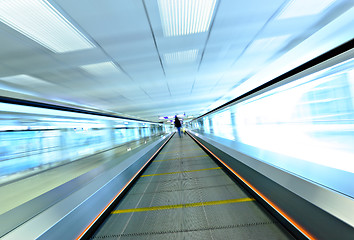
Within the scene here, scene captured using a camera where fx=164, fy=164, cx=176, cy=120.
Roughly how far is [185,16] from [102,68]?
2578 mm

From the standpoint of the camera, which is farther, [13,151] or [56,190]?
[13,151]

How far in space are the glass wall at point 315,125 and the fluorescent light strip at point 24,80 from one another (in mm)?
5704

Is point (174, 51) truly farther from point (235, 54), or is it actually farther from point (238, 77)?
point (238, 77)

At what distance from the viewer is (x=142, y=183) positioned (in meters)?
4.19

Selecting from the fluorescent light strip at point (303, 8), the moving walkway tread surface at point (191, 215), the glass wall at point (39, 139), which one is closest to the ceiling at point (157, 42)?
the fluorescent light strip at point (303, 8)

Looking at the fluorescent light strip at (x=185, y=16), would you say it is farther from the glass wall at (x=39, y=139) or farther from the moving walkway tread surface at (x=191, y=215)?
the moving walkway tread surface at (x=191, y=215)

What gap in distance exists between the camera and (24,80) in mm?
4348

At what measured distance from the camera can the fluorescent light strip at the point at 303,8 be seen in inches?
100

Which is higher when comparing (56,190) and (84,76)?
(84,76)

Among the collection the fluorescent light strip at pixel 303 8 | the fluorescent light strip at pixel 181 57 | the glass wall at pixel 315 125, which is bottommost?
the glass wall at pixel 315 125

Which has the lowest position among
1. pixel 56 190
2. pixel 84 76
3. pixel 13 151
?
pixel 56 190

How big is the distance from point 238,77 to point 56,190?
6524 mm

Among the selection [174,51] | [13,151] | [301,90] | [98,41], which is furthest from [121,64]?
[301,90]

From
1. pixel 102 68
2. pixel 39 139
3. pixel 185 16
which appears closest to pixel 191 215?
pixel 185 16
